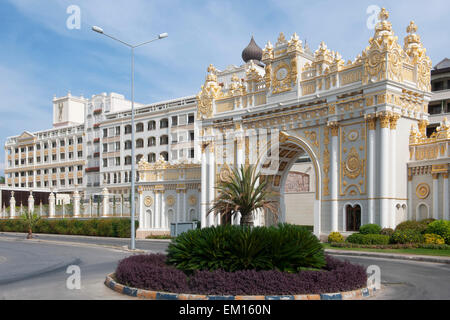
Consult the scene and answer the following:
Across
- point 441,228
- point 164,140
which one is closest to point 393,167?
point 441,228

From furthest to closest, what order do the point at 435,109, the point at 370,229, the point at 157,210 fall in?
the point at 435,109 < the point at 157,210 < the point at 370,229

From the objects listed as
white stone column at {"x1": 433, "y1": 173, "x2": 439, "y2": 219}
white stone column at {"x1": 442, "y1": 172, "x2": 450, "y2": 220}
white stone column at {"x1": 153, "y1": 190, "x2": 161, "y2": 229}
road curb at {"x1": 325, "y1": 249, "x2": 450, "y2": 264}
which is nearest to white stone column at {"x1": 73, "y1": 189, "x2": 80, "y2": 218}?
white stone column at {"x1": 153, "y1": 190, "x2": 161, "y2": 229}

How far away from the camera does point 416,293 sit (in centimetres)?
1160

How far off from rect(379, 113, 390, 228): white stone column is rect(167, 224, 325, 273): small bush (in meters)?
15.8

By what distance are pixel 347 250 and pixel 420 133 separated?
385 inches

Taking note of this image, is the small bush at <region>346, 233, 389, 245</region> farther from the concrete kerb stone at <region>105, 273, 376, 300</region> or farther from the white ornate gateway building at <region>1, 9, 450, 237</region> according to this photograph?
the concrete kerb stone at <region>105, 273, 376, 300</region>

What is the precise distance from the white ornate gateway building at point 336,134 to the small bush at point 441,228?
1.64m

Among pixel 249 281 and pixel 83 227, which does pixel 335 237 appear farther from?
pixel 83 227

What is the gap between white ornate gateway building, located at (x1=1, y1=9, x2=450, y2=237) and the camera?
27469mm

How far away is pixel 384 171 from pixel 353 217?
3566 mm

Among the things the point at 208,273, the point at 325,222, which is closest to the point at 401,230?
the point at 325,222

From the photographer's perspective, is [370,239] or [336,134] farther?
[336,134]

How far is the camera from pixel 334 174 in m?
30.1

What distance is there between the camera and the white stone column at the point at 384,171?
27031mm
